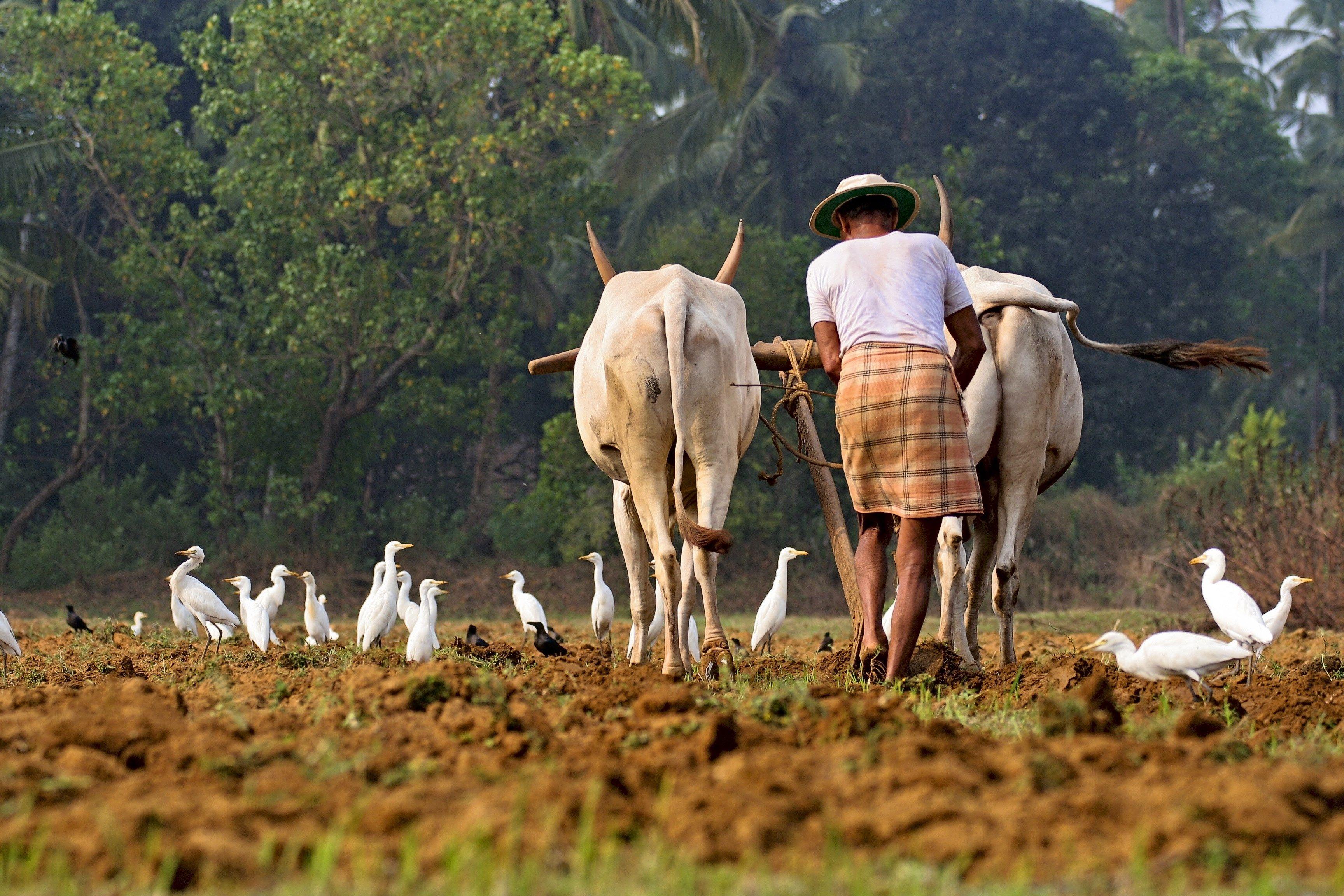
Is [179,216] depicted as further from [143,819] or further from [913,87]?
[143,819]

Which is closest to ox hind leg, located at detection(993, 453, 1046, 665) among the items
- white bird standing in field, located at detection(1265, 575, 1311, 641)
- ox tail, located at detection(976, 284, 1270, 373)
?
ox tail, located at detection(976, 284, 1270, 373)

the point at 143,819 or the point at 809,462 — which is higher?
the point at 809,462

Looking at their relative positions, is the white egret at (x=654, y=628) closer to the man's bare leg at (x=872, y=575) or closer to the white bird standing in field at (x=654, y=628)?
the white bird standing in field at (x=654, y=628)

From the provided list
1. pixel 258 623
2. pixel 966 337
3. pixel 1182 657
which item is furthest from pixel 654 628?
pixel 1182 657

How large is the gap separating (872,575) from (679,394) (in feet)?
3.94

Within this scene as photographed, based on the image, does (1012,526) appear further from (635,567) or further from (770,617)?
(770,617)

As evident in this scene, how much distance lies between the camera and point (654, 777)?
307 centimetres

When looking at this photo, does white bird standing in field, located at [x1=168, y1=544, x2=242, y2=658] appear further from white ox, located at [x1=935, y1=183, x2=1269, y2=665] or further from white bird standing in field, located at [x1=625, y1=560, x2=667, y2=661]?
white ox, located at [x1=935, y1=183, x2=1269, y2=665]

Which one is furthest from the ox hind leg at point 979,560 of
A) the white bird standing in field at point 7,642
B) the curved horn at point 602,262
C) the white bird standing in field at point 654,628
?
the white bird standing in field at point 7,642

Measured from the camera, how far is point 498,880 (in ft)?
7.59

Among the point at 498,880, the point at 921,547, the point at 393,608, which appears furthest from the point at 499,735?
the point at 393,608

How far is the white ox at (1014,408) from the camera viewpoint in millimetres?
6535

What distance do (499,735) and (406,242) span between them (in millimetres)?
18888

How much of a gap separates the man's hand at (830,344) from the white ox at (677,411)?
0.71 m
